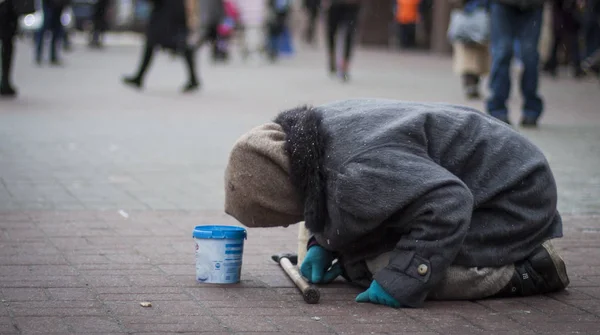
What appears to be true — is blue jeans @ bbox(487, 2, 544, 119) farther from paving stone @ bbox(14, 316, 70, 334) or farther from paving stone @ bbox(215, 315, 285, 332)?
paving stone @ bbox(14, 316, 70, 334)

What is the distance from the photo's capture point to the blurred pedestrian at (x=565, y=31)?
16.8 meters

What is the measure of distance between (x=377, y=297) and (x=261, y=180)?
56 cm

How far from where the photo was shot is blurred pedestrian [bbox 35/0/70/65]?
18094mm

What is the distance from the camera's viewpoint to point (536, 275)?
384 cm

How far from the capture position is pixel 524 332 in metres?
3.35

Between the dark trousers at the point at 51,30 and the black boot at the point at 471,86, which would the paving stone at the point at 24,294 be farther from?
the dark trousers at the point at 51,30

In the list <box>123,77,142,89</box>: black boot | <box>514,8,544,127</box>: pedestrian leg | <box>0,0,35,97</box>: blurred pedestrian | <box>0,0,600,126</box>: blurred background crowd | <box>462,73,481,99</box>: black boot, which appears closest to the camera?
<box>514,8,544,127</box>: pedestrian leg

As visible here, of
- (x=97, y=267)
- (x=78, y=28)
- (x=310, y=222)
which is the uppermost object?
(x=310, y=222)

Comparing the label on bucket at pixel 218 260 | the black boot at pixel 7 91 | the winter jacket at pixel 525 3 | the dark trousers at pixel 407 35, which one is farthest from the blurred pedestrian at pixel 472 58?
the dark trousers at pixel 407 35

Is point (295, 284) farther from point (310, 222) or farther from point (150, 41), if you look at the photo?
point (150, 41)

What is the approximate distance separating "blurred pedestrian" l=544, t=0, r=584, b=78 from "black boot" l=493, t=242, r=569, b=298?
13.4 meters

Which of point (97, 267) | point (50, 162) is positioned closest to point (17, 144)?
point (50, 162)

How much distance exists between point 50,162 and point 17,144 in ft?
2.85

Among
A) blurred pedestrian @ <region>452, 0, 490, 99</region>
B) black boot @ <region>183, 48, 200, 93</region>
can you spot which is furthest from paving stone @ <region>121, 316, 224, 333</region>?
black boot @ <region>183, 48, 200, 93</region>
